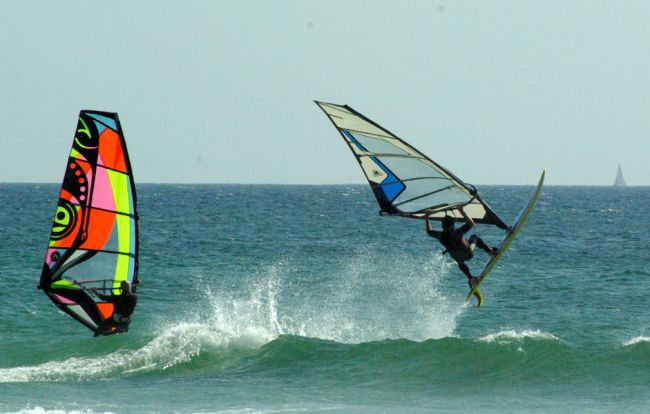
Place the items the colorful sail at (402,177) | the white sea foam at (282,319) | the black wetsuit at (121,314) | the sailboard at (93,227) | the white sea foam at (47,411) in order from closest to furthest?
1. the colorful sail at (402,177)
2. the sailboard at (93,227)
3. the black wetsuit at (121,314)
4. the white sea foam at (47,411)
5. the white sea foam at (282,319)

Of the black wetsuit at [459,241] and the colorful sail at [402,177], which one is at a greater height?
the colorful sail at [402,177]

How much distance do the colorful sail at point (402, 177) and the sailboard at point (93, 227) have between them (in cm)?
216

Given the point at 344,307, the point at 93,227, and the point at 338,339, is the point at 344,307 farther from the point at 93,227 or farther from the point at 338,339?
the point at 93,227

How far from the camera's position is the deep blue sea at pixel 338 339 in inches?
457

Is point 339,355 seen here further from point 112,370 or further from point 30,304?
point 30,304

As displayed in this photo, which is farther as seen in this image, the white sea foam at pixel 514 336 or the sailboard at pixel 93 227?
the white sea foam at pixel 514 336

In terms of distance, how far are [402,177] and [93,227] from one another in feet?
10.00

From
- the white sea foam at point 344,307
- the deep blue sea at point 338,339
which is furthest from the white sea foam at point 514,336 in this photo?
the white sea foam at point 344,307

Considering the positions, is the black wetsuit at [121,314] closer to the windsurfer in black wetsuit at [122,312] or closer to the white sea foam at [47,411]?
the windsurfer in black wetsuit at [122,312]

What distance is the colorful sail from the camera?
8.84 metres

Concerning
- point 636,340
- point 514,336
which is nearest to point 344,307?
point 514,336

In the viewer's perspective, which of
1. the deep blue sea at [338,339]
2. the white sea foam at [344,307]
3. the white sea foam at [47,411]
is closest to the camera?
the white sea foam at [47,411]

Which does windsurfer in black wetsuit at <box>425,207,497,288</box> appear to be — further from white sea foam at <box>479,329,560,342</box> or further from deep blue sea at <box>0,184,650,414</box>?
white sea foam at <box>479,329,560,342</box>

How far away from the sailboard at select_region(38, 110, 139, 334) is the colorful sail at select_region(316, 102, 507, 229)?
2.16 m
